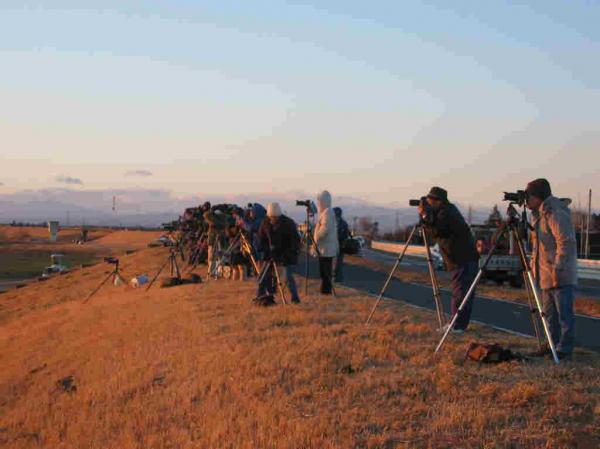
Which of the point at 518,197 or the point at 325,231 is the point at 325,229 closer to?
the point at 325,231

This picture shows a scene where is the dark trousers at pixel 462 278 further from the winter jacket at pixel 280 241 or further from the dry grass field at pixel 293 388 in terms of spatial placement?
the winter jacket at pixel 280 241

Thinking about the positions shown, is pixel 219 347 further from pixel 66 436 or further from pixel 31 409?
pixel 31 409

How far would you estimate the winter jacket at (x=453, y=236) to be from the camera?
10227 mm

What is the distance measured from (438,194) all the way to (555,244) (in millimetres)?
2154

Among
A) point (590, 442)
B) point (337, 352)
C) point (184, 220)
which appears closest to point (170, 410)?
point (337, 352)

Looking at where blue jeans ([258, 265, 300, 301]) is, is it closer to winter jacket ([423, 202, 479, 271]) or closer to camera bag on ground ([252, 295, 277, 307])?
camera bag on ground ([252, 295, 277, 307])

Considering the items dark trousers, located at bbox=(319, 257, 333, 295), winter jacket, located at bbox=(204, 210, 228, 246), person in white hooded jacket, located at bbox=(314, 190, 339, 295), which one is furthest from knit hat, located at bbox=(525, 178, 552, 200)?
winter jacket, located at bbox=(204, 210, 228, 246)

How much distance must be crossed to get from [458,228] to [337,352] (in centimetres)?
255

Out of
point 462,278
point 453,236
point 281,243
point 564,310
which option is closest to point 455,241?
point 453,236

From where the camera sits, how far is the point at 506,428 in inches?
246

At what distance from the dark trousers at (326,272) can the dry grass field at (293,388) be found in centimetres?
78

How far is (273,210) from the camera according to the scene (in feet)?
46.0

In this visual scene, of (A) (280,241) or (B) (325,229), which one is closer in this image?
Answer: (A) (280,241)

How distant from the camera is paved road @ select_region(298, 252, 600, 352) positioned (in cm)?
1216
